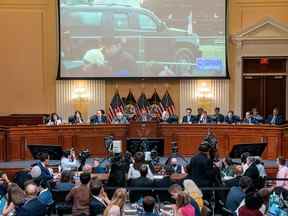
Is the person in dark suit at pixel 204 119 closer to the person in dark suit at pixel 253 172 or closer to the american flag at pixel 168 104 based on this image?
the american flag at pixel 168 104

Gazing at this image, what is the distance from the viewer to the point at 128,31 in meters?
22.6

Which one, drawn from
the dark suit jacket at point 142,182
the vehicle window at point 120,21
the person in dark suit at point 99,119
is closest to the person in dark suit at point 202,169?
the dark suit jacket at point 142,182

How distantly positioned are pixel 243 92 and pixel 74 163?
11203 mm

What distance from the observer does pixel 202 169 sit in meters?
10.7

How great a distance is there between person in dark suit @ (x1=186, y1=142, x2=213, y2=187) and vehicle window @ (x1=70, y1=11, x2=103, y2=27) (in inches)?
501

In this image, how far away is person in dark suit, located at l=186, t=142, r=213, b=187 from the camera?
421 inches

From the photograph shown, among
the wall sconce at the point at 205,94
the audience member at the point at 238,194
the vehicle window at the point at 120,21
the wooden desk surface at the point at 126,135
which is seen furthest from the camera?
the wall sconce at the point at 205,94

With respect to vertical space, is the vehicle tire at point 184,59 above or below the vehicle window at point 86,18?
below

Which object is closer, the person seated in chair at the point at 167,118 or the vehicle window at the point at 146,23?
the person seated in chair at the point at 167,118

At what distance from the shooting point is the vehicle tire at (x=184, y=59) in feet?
73.9

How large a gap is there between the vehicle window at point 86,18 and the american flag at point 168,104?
151 inches

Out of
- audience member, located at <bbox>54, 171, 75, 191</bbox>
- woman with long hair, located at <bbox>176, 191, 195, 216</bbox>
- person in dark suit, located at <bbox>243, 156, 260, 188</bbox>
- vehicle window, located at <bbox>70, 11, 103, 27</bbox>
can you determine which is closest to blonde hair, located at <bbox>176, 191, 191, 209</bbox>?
woman with long hair, located at <bbox>176, 191, 195, 216</bbox>

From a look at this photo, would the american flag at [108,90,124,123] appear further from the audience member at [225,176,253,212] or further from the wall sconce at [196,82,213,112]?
the audience member at [225,176,253,212]

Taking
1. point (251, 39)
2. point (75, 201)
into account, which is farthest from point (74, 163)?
point (251, 39)
